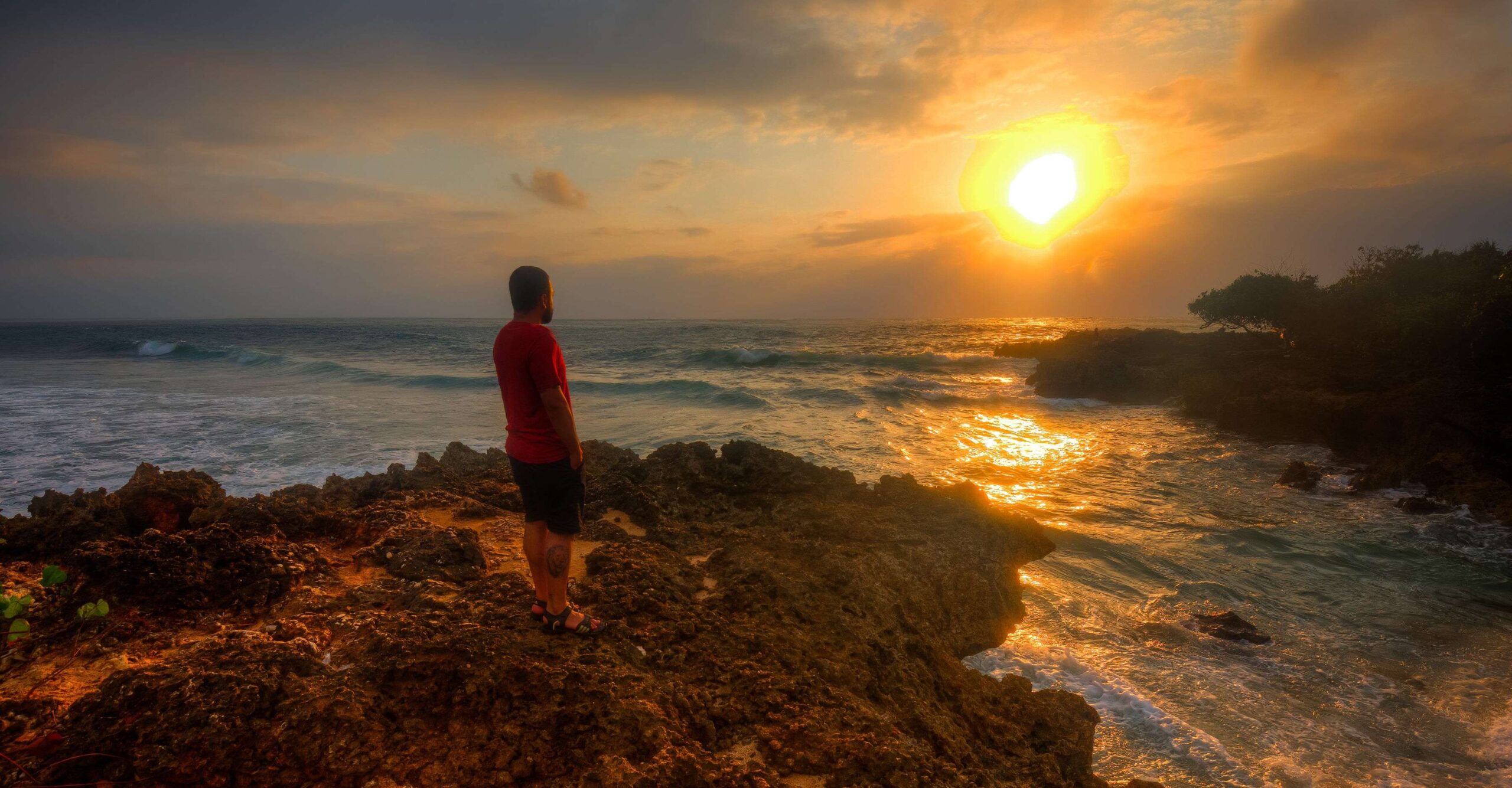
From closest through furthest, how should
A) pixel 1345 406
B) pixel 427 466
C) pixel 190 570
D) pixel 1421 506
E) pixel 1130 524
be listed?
pixel 190 570 → pixel 427 466 → pixel 1130 524 → pixel 1421 506 → pixel 1345 406

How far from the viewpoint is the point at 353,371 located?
1067 inches

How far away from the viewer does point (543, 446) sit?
3266mm

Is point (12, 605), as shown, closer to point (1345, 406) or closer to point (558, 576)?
point (558, 576)

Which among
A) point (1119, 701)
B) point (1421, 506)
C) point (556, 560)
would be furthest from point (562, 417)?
point (1421, 506)

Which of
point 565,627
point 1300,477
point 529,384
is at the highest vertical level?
point 529,384

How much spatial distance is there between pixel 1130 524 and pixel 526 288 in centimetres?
771

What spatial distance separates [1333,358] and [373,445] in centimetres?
2171

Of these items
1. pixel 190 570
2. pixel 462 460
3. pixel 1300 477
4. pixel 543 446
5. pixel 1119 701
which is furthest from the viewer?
pixel 1300 477

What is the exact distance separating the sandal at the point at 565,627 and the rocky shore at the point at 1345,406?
11.3 m

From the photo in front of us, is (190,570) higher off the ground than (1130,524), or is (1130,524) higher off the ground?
(190,570)

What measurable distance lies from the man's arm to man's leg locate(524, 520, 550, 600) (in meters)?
0.41

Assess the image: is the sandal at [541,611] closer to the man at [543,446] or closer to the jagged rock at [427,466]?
the man at [543,446]

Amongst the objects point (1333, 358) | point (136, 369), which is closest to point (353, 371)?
point (136, 369)

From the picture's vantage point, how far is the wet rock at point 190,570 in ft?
11.1
